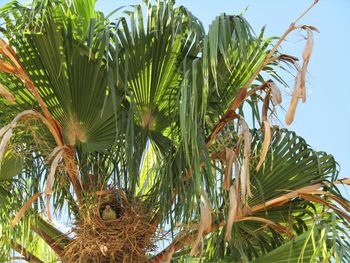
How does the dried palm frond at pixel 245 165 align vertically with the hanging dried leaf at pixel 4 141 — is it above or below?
below

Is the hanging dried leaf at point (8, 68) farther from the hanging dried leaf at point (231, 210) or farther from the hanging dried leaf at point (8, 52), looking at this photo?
the hanging dried leaf at point (231, 210)

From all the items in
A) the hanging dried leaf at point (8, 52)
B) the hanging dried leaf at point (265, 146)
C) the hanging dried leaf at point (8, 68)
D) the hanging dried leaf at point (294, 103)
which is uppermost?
the hanging dried leaf at point (8, 52)

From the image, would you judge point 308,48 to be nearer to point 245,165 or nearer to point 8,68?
point 245,165

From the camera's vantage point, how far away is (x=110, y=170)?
3471 millimetres

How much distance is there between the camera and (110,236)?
10.5 feet

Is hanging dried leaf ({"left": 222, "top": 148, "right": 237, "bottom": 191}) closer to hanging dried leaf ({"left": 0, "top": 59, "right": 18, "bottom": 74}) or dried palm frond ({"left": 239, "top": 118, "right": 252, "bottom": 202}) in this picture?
dried palm frond ({"left": 239, "top": 118, "right": 252, "bottom": 202})

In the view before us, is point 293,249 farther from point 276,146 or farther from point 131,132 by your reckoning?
point 131,132

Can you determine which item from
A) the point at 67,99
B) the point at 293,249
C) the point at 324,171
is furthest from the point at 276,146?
the point at 67,99

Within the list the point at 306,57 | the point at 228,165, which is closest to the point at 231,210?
the point at 228,165

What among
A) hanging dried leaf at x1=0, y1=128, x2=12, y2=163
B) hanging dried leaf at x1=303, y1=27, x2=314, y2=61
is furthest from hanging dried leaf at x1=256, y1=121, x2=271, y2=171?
hanging dried leaf at x1=0, y1=128, x2=12, y2=163

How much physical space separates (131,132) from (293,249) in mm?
895

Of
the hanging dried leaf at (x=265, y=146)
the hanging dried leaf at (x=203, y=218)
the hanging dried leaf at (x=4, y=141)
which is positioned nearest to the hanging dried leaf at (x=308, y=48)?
the hanging dried leaf at (x=265, y=146)

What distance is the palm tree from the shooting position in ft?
10.1

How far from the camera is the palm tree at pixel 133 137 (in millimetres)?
3090
